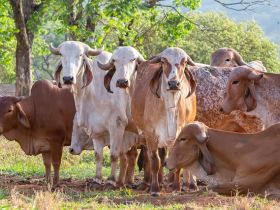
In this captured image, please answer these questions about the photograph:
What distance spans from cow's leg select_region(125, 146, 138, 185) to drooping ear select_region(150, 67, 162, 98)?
6.59ft

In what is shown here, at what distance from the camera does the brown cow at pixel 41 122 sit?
13.1m

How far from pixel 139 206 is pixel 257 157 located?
1.58 metres

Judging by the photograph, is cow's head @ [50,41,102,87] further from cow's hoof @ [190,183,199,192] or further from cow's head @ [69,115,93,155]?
cow's hoof @ [190,183,199,192]

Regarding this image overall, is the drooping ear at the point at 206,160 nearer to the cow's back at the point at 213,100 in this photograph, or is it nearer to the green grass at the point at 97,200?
the green grass at the point at 97,200

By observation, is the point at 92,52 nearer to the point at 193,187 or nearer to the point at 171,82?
the point at 171,82

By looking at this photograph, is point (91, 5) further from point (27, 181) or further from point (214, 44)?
point (214, 44)

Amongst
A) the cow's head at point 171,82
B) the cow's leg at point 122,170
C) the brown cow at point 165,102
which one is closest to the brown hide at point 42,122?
the cow's leg at point 122,170

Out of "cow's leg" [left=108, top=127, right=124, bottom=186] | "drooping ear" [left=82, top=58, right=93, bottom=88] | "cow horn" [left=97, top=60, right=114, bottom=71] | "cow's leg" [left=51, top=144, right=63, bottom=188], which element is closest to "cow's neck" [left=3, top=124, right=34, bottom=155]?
"cow's leg" [left=51, top=144, right=63, bottom=188]

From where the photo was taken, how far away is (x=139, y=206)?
9398 mm

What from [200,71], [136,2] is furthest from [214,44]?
[200,71]

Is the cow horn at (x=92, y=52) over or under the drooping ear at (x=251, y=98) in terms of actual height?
over

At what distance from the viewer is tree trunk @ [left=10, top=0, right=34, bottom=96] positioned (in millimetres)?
21438

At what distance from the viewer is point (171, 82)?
10.9 metres

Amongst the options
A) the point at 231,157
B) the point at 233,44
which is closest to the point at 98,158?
the point at 231,157
